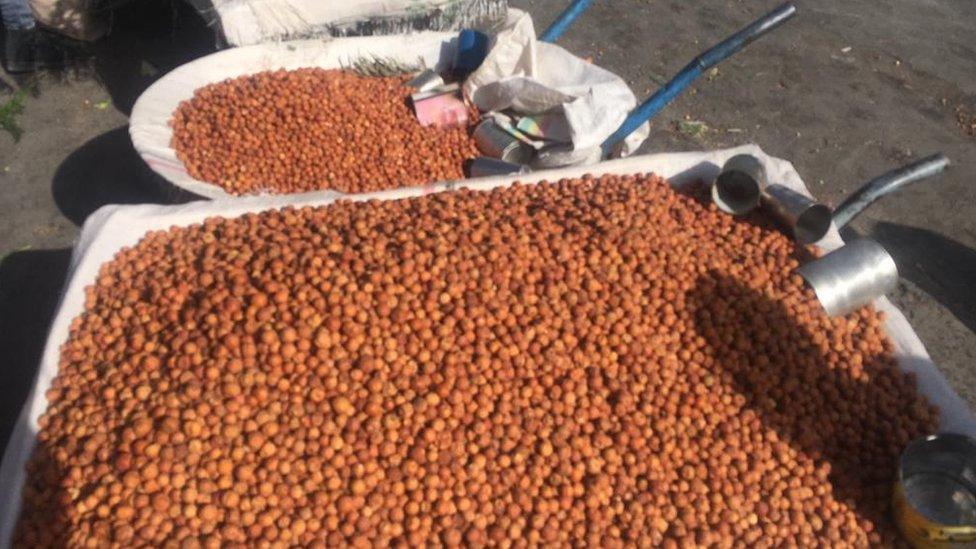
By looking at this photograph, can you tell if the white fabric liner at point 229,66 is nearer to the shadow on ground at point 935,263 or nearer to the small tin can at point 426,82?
A: the small tin can at point 426,82

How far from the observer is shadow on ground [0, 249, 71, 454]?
2898 mm

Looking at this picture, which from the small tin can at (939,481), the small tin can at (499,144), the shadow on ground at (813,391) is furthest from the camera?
the small tin can at (499,144)

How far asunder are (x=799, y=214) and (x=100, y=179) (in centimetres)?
370

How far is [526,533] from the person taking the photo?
6.07ft

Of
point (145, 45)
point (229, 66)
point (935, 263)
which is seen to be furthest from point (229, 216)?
point (935, 263)

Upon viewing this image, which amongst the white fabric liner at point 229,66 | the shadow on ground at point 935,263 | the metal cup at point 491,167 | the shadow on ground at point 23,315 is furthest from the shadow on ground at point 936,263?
the shadow on ground at point 23,315

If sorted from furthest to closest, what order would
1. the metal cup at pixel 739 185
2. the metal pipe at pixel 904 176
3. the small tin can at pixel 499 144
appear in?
the small tin can at pixel 499 144 → the metal cup at pixel 739 185 → the metal pipe at pixel 904 176

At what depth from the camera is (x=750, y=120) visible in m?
5.08

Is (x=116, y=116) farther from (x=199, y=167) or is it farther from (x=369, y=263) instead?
(x=369, y=263)

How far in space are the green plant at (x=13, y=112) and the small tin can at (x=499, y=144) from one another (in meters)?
2.93

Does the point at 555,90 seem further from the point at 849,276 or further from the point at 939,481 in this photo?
the point at 939,481

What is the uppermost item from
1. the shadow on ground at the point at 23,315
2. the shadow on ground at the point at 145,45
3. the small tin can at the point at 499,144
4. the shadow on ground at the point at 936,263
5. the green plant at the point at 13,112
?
the small tin can at the point at 499,144

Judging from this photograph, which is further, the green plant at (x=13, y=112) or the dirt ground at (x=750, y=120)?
the green plant at (x=13, y=112)

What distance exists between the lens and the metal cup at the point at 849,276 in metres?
2.52
